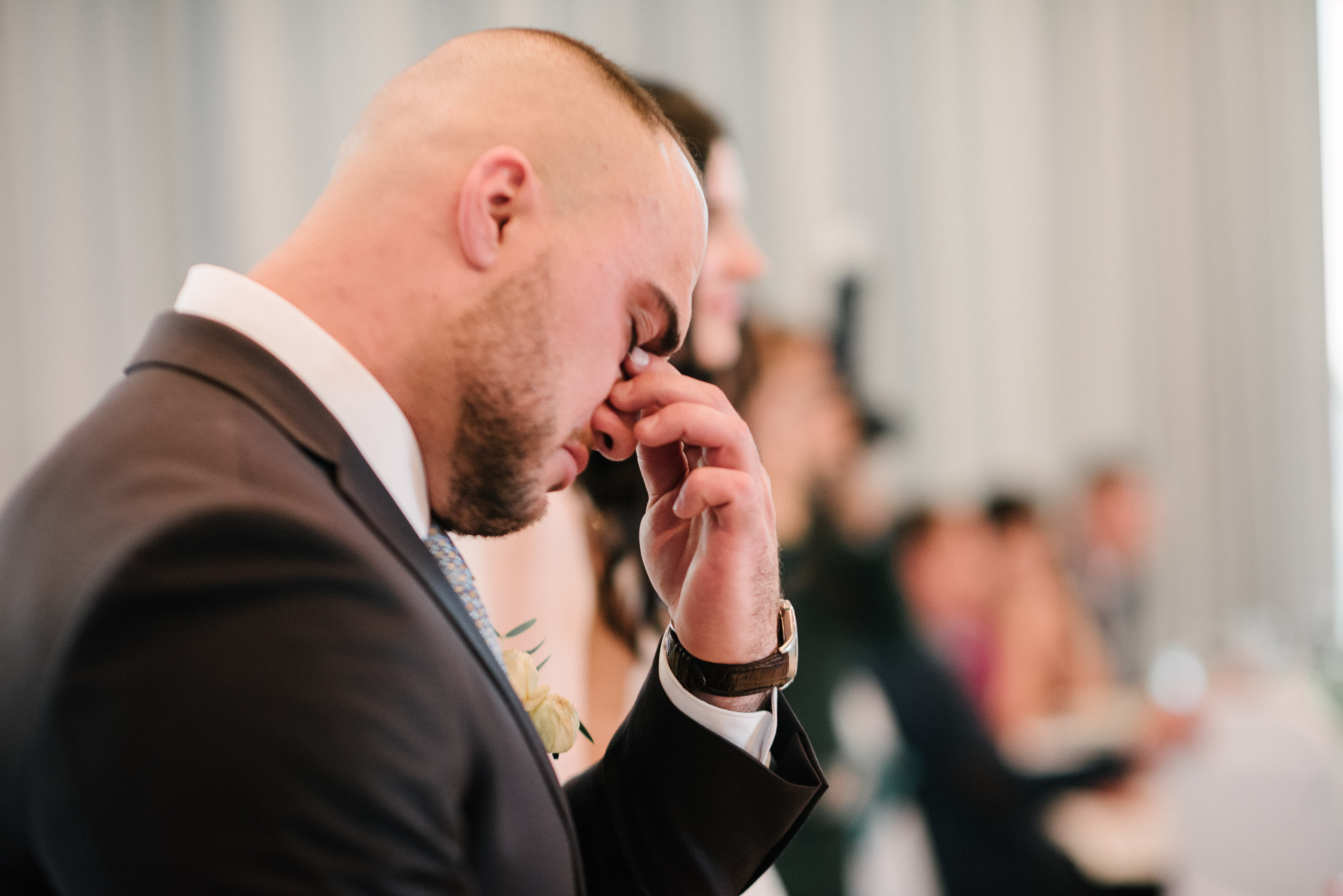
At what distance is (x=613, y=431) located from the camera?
3.15ft

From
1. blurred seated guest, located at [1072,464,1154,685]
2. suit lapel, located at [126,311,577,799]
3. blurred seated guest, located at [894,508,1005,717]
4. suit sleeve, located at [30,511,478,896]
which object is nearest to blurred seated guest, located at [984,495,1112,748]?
blurred seated guest, located at [894,508,1005,717]

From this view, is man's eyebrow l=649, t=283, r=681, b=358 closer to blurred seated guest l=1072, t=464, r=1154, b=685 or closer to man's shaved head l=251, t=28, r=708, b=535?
man's shaved head l=251, t=28, r=708, b=535

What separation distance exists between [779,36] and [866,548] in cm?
236

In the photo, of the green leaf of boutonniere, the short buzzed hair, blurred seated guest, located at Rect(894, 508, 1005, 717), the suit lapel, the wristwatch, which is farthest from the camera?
blurred seated guest, located at Rect(894, 508, 1005, 717)

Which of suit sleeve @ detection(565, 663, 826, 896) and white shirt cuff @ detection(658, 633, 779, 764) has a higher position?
white shirt cuff @ detection(658, 633, 779, 764)

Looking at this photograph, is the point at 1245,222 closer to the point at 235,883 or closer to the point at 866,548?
the point at 866,548

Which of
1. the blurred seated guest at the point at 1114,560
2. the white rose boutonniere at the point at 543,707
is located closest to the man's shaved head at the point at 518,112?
the white rose boutonniere at the point at 543,707

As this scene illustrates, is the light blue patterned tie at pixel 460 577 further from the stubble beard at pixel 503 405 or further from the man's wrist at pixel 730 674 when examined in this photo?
the man's wrist at pixel 730 674

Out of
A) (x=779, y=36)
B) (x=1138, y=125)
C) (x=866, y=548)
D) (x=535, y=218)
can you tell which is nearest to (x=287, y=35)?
(x=779, y=36)

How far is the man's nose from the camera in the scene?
95 centimetres

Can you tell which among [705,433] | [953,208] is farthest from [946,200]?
[705,433]

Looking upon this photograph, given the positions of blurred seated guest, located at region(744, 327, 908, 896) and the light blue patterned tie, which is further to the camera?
blurred seated guest, located at region(744, 327, 908, 896)

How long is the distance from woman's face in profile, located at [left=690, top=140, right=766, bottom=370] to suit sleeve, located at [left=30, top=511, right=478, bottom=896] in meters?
1.04

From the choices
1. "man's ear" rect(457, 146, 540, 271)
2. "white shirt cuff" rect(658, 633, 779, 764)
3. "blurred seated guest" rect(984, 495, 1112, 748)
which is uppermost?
"man's ear" rect(457, 146, 540, 271)
